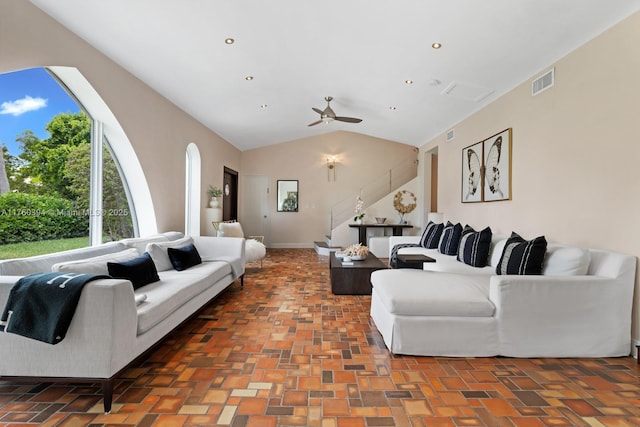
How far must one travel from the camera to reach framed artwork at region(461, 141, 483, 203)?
213 inches

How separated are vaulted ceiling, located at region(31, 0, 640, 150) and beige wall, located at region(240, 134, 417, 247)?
363cm

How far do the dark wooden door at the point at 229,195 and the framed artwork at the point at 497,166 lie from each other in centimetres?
586

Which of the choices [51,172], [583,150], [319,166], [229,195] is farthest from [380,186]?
[51,172]

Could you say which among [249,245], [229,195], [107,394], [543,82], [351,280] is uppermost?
[543,82]

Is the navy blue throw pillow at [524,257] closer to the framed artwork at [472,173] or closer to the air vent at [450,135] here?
the framed artwork at [472,173]

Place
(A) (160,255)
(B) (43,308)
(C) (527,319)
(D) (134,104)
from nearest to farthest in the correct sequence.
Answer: (B) (43,308) → (C) (527,319) → (A) (160,255) → (D) (134,104)

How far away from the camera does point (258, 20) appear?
11.2 feet

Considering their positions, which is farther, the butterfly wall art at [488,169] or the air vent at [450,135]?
the air vent at [450,135]

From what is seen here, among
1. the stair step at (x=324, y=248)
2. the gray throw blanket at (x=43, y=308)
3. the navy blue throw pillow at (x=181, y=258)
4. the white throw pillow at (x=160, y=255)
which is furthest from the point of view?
the stair step at (x=324, y=248)

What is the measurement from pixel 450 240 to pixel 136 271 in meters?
4.43

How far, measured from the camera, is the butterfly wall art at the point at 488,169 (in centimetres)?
464

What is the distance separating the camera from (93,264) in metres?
2.69

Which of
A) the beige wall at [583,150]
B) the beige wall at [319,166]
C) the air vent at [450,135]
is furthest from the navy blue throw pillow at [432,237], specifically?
the beige wall at [319,166]

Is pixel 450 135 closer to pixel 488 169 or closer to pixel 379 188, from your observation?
pixel 488 169
